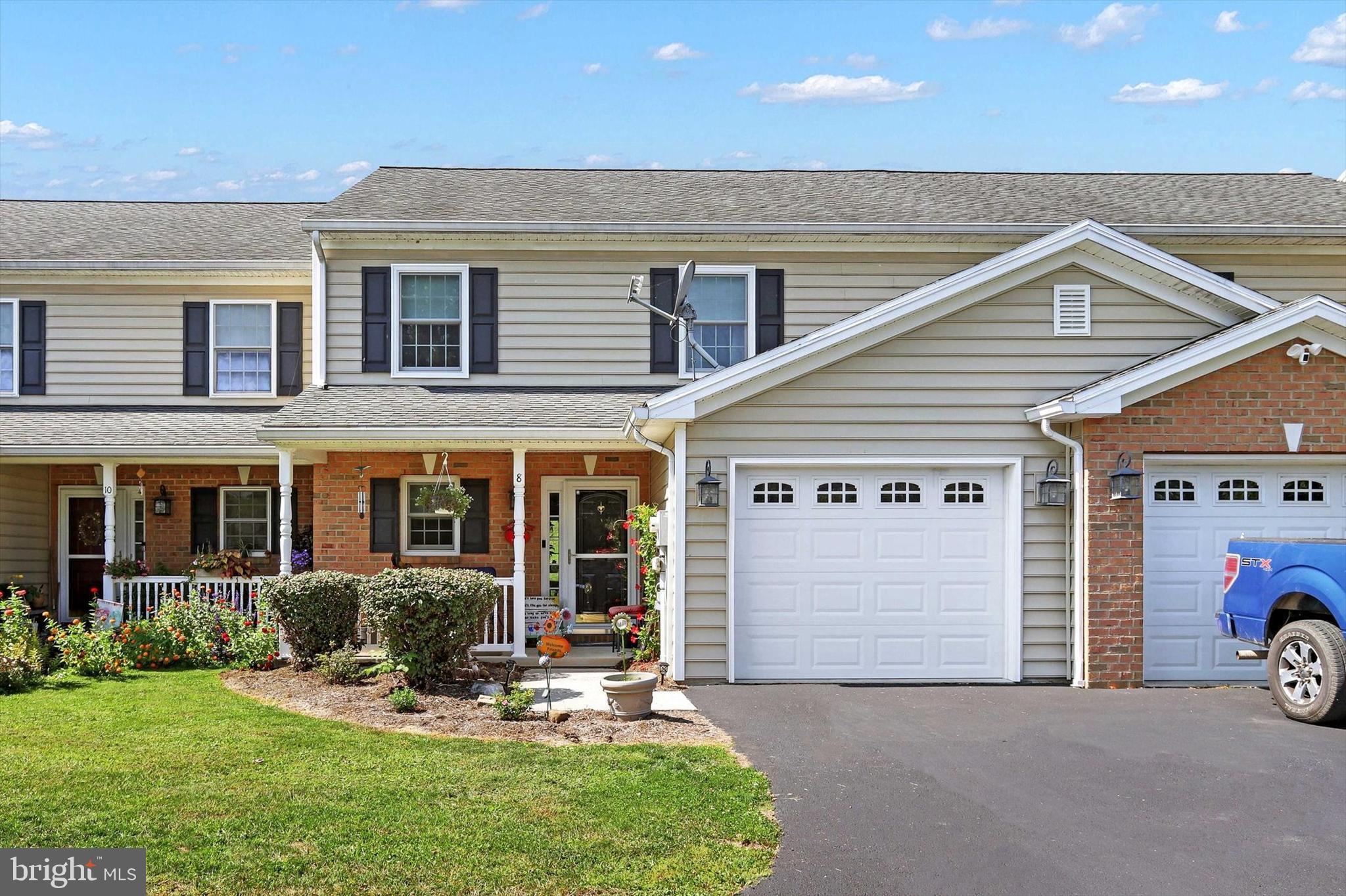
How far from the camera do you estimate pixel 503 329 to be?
14.1m

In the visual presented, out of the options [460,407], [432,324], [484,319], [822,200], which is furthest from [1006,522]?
[432,324]

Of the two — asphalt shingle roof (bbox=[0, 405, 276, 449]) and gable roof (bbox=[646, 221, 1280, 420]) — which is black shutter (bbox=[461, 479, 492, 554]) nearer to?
asphalt shingle roof (bbox=[0, 405, 276, 449])

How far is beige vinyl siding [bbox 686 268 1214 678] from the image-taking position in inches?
431

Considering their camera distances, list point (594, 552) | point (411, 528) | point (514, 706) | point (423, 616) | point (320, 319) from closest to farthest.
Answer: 1. point (514, 706)
2. point (423, 616)
3. point (320, 319)
4. point (411, 528)
5. point (594, 552)

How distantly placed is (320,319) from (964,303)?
26.0 feet

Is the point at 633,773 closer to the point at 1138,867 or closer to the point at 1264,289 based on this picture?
the point at 1138,867

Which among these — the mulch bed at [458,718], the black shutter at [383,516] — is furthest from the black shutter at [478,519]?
the mulch bed at [458,718]

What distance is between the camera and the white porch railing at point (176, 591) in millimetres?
13383

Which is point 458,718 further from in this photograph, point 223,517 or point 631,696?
point 223,517

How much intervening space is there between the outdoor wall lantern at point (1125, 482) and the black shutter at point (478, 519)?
764 cm

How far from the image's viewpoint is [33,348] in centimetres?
1530

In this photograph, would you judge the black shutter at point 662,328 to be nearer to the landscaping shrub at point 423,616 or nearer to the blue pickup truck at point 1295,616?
the landscaping shrub at point 423,616

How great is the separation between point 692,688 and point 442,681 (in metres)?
2.44

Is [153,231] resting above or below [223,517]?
above
